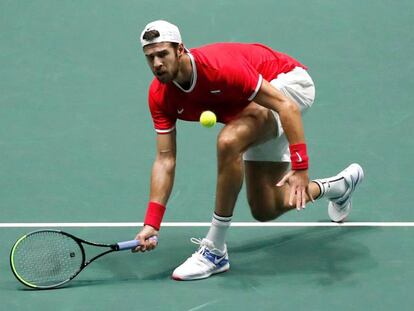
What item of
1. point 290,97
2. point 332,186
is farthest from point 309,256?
point 290,97

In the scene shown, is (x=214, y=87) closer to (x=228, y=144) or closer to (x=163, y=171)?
(x=228, y=144)

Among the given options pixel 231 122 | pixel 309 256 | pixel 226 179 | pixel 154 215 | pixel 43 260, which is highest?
pixel 231 122

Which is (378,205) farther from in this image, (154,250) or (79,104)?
(79,104)

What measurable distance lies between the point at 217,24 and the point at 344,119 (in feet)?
5.20

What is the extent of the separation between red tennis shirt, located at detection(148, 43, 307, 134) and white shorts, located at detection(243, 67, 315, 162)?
109 millimetres

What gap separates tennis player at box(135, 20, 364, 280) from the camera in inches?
227

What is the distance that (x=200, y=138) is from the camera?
7785mm

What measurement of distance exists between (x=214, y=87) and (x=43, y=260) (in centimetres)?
134

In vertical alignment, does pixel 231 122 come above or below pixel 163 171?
above

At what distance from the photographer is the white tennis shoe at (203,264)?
600 centimetres

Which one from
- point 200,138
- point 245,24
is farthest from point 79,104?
point 245,24

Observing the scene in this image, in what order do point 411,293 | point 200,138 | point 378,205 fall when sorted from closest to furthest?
1. point 411,293
2. point 378,205
3. point 200,138

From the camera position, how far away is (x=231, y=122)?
5.93 meters

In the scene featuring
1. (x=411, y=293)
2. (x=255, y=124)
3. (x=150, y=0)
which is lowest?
(x=411, y=293)
